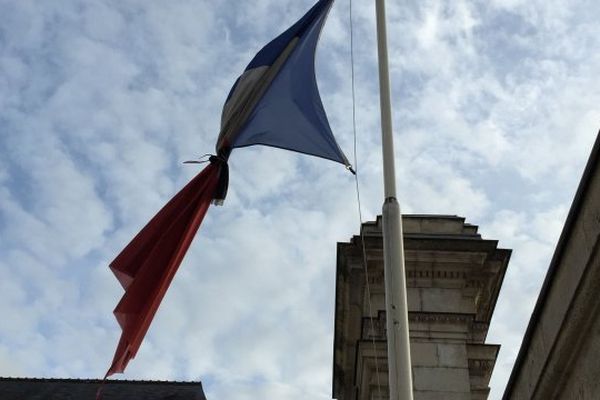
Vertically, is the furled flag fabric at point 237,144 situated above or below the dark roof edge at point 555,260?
above

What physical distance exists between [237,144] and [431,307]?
533 centimetres

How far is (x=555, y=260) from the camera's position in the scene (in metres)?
8.54

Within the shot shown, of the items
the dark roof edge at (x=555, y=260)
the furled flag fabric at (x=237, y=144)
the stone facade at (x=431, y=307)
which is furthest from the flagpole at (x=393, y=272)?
the stone facade at (x=431, y=307)

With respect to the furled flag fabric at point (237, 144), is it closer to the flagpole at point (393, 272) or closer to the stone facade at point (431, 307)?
the flagpole at point (393, 272)

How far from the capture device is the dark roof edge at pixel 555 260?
25.1 feet

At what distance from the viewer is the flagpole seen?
318 inches

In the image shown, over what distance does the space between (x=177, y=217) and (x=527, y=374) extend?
4.91m

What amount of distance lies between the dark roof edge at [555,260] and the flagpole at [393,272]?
1515 mm

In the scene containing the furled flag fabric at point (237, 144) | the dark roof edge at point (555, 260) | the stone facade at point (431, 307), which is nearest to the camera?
the dark roof edge at point (555, 260)

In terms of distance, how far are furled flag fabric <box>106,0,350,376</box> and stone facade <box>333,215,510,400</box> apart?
4.12 m

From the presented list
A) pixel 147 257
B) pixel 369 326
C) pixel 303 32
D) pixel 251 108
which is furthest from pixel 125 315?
pixel 369 326

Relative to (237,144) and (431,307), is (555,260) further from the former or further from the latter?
(431,307)

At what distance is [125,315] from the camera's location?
35.0 ft

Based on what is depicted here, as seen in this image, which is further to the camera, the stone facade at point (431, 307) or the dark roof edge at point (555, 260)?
the stone facade at point (431, 307)
